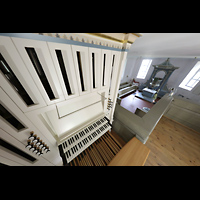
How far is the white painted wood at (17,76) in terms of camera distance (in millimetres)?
685

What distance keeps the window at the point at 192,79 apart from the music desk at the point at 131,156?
9310 millimetres

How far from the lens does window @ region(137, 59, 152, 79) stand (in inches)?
342

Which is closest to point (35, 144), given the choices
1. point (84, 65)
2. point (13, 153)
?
point (13, 153)

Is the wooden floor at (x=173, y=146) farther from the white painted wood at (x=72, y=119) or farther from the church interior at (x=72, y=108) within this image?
the white painted wood at (x=72, y=119)

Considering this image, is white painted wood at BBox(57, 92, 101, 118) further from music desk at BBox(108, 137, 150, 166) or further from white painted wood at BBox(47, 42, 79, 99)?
music desk at BBox(108, 137, 150, 166)

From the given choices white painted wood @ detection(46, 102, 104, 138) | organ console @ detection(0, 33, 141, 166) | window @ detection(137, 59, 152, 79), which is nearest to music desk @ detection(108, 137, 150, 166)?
organ console @ detection(0, 33, 141, 166)

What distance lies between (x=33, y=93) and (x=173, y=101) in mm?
6356

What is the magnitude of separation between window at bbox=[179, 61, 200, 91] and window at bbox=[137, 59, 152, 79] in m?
3.74

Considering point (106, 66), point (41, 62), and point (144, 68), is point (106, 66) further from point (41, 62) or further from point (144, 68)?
point (144, 68)

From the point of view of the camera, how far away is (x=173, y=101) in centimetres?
412

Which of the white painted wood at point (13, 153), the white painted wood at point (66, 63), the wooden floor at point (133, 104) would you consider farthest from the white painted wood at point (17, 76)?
the wooden floor at point (133, 104)

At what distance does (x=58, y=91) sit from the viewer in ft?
3.99
